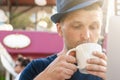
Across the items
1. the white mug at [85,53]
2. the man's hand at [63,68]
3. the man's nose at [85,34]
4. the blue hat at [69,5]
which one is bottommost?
the man's hand at [63,68]

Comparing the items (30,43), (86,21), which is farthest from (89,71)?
(30,43)

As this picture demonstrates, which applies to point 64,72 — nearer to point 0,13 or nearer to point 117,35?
point 117,35

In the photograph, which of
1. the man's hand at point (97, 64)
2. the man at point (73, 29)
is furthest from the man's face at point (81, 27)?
the man's hand at point (97, 64)

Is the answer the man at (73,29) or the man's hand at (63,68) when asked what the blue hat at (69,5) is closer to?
the man at (73,29)

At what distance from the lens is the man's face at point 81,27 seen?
2.61 ft

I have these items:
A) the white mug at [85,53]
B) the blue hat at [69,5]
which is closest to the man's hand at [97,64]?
the white mug at [85,53]

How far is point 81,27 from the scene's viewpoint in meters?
0.81

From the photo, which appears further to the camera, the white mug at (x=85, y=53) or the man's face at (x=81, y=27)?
the man's face at (x=81, y=27)

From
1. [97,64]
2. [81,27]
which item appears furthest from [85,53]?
[81,27]

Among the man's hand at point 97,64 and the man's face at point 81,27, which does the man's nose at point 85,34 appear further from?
the man's hand at point 97,64

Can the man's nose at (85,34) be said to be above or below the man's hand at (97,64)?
above

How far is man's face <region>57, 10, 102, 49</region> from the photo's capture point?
0.80 meters

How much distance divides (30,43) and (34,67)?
2184 mm

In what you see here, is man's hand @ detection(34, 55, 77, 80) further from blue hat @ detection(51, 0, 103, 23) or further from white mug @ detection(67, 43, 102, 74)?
blue hat @ detection(51, 0, 103, 23)
